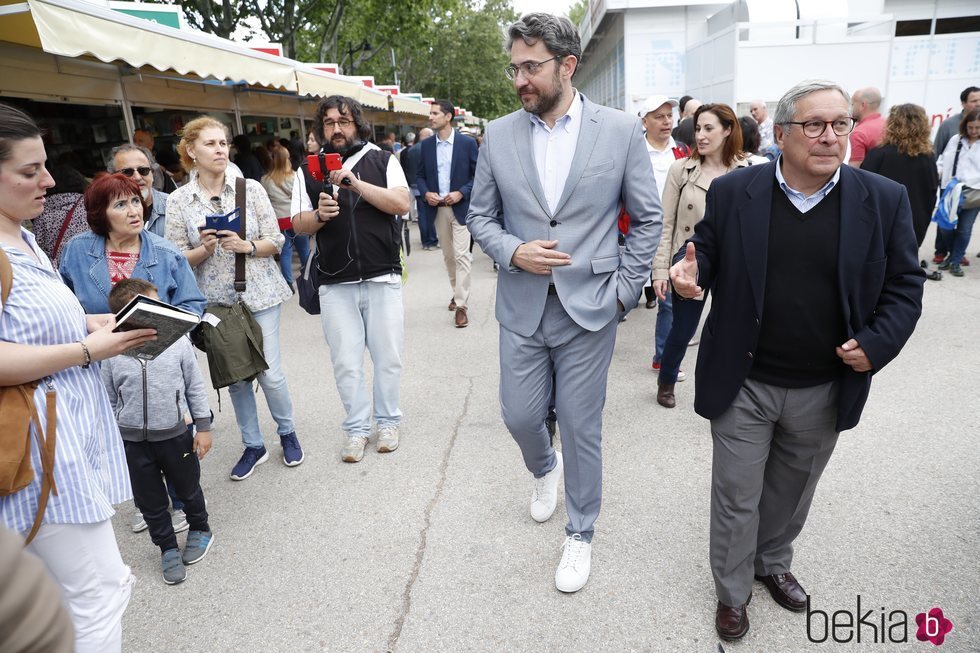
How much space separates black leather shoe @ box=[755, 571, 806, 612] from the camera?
2.47m

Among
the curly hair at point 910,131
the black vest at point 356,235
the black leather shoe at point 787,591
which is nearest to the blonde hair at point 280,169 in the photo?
the black vest at point 356,235

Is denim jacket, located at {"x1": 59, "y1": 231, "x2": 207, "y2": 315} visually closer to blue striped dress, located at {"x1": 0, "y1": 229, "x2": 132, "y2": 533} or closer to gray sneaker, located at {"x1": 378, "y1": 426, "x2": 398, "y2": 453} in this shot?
blue striped dress, located at {"x1": 0, "y1": 229, "x2": 132, "y2": 533}

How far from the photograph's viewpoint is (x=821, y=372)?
84.8 inches

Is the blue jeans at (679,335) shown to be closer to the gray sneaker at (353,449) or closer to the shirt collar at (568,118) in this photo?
the shirt collar at (568,118)

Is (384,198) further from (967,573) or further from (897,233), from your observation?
(967,573)

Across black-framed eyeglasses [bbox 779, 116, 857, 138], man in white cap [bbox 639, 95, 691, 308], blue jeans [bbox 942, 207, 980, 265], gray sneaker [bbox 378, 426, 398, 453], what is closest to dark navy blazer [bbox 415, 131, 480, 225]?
man in white cap [bbox 639, 95, 691, 308]

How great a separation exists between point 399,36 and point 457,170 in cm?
1789

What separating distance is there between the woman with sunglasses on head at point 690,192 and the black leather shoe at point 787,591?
1890 millimetres

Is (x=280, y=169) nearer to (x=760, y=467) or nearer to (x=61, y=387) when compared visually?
(x=61, y=387)

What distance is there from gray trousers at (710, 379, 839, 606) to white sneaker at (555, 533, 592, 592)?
550 mm

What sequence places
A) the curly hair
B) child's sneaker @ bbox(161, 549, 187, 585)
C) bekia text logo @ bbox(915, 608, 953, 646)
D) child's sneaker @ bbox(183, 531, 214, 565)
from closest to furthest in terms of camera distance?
bekia text logo @ bbox(915, 608, 953, 646), child's sneaker @ bbox(161, 549, 187, 585), child's sneaker @ bbox(183, 531, 214, 565), the curly hair

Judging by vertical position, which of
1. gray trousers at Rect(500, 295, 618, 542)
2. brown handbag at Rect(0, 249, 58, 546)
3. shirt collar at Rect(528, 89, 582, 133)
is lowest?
gray trousers at Rect(500, 295, 618, 542)

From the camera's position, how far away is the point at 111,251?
2.81 m

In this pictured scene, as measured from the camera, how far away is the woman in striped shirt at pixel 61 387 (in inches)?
68.7
